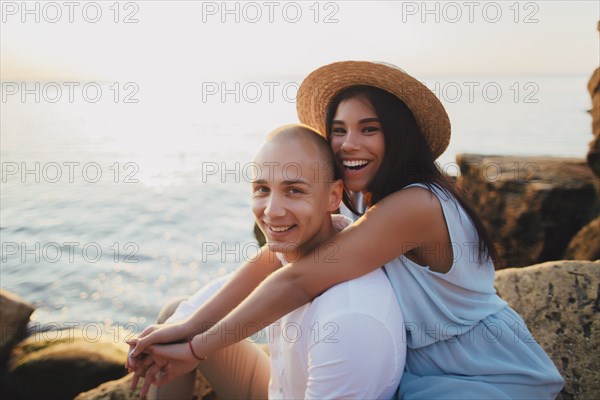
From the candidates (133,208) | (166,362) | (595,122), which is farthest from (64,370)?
(133,208)

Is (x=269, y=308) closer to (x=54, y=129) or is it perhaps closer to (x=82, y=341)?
(x=82, y=341)

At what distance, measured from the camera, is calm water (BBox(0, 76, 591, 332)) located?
23.3 feet

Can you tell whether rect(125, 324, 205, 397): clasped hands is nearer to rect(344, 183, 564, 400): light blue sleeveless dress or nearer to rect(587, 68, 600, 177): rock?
rect(344, 183, 564, 400): light blue sleeveless dress

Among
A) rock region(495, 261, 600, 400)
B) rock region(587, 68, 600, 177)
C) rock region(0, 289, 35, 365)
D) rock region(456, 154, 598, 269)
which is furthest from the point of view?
rock region(587, 68, 600, 177)

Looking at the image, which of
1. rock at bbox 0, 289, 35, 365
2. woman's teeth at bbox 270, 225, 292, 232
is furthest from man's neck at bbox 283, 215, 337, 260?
rock at bbox 0, 289, 35, 365

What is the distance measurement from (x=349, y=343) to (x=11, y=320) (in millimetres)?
3992

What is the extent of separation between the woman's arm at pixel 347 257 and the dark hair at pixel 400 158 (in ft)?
0.78

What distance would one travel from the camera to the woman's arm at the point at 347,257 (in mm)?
2293

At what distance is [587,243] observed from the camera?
18.4 ft

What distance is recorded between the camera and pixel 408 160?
2.73 m

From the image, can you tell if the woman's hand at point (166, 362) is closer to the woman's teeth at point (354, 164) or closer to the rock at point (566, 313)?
the woman's teeth at point (354, 164)

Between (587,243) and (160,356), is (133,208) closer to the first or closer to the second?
(587,243)

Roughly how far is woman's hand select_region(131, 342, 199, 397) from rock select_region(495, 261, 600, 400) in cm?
203

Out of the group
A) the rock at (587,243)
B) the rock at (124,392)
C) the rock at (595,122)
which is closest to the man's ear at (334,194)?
the rock at (124,392)
